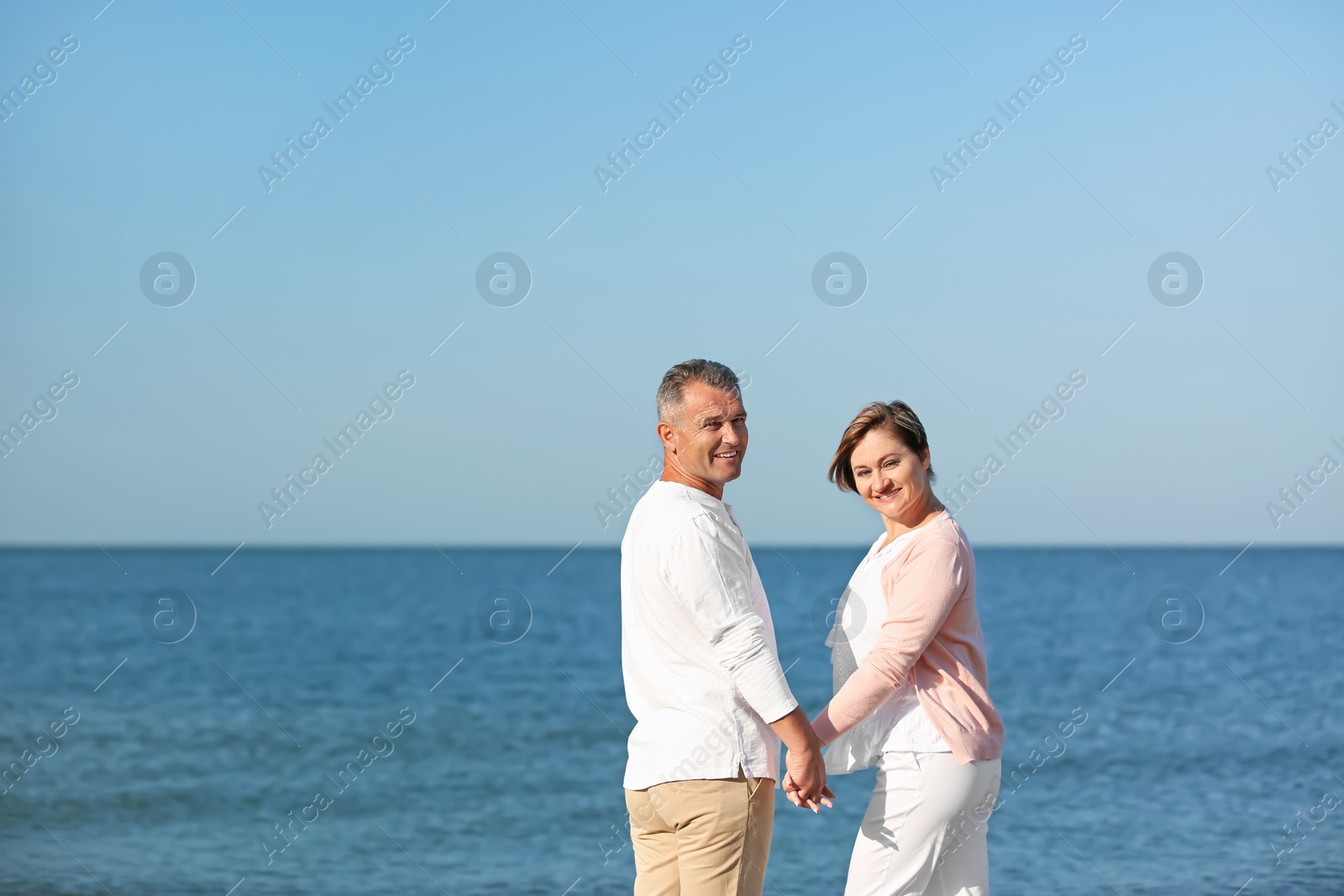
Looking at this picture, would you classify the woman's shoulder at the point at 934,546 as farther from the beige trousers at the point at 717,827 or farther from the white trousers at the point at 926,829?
the beige trousers at the point at 717,827

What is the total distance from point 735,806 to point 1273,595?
1696 inches

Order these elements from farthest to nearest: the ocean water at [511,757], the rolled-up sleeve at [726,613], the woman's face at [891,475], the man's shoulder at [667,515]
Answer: the ocean water at [511,757] < the woman's face at [891,475] < the man's shoulder at [667,515] < the rolled-up sleeve at [726,613]

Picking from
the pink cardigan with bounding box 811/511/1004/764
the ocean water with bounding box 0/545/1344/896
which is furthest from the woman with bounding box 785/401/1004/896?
the ocean water with bounding box 0/545/1344/896

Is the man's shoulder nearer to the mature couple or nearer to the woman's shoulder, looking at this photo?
the mature couple

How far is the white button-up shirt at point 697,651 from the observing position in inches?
124

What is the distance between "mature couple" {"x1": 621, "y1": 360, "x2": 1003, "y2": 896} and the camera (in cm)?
318

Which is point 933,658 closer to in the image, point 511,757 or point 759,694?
point 759,694

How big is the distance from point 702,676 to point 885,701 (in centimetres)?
52

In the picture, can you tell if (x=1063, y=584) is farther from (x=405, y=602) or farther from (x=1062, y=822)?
(x=1062, y=822)

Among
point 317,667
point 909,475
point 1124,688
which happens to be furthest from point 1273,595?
point 909,475

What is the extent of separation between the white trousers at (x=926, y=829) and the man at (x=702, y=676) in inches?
7.2

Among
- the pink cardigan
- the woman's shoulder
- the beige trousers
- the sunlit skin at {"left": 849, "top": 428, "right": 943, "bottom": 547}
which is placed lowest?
the beige trousers

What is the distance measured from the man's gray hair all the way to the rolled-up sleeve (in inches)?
13.2

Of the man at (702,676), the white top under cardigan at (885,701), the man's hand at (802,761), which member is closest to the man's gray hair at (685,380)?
the man at (702,676)
